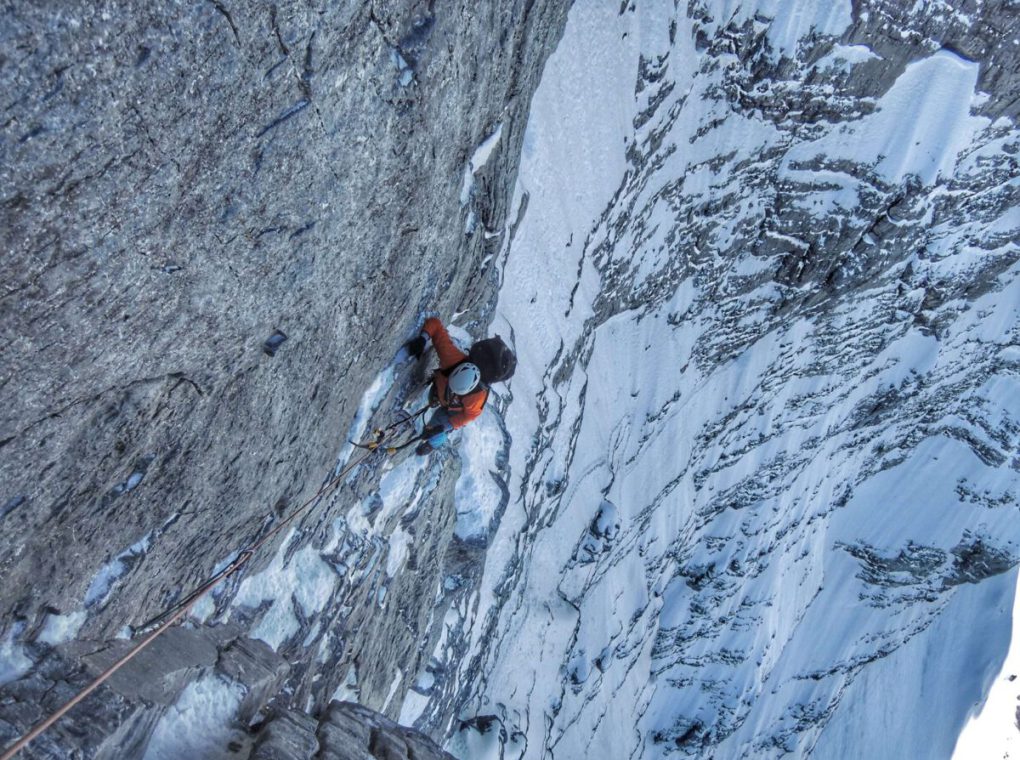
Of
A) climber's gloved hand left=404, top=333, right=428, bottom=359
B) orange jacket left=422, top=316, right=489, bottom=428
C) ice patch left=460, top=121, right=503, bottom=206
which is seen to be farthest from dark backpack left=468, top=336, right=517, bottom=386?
ice patch left=460, top=121, right=503, bottom=206

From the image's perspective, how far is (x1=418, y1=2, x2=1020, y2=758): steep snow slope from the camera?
9391 mm

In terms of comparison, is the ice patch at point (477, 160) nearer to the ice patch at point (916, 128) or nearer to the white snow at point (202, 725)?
the white snow at point (202, 725)

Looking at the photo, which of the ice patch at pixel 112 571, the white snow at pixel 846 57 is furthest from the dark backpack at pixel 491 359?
the white snow at pixel 846 57

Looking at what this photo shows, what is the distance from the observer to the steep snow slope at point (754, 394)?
9.39 m

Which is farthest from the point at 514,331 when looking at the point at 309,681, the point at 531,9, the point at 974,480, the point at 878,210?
the point at 974,480

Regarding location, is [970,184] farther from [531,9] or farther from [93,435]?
[93,435]

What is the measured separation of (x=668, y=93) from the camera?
9.59 m

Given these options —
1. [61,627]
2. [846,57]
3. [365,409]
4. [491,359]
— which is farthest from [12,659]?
[846,57]

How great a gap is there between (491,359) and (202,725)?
3.31 metres

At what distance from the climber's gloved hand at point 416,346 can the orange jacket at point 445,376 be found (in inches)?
3.6

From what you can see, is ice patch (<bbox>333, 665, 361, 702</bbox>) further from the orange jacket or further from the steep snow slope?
the orange jacket

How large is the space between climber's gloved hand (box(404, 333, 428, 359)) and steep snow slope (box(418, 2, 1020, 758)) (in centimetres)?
196

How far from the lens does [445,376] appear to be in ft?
19.9

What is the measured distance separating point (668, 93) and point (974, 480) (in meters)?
15.7
